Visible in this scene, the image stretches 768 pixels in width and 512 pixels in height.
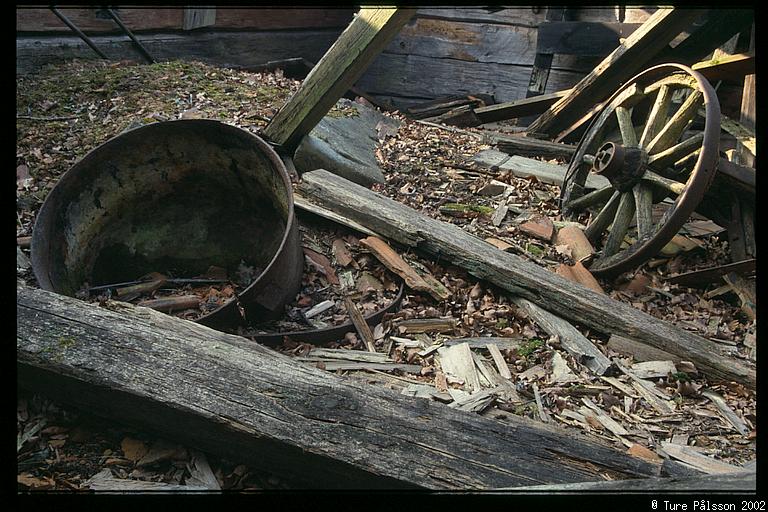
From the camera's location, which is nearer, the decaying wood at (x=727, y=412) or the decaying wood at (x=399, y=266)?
the decaying wood at (x=727, y=412)

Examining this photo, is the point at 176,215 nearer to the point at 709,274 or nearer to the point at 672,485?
the point at 709,274

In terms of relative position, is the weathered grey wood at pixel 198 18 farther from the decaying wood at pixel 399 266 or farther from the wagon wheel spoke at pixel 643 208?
the wagon wheel spoke at pixel 643 208

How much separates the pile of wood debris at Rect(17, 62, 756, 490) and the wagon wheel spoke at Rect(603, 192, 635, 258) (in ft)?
0.63

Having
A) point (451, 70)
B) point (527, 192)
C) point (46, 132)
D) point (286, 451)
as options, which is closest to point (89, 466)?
point (286, 451)

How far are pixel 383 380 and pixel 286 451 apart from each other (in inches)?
37.6

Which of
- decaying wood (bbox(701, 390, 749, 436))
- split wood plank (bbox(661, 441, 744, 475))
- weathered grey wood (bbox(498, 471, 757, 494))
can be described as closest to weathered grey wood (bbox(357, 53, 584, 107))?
decaying wood (bbox(701, 390, 749, 436))

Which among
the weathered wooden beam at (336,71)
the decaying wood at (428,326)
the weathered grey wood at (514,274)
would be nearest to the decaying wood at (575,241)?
the weathered grey wood at (514,274)

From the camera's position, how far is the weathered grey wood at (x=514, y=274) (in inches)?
125

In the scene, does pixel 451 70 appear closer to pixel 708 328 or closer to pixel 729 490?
pixel 708 328

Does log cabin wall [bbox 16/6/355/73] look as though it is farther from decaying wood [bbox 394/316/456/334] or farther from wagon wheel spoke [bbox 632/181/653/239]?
wagon wheel spoke [bbox 632/181/653/239]

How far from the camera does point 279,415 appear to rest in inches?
93.8

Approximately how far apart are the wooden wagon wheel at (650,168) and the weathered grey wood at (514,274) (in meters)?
0.50

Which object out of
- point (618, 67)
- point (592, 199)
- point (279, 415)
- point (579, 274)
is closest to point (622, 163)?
point (592, 199)

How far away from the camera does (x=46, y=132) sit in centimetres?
516
